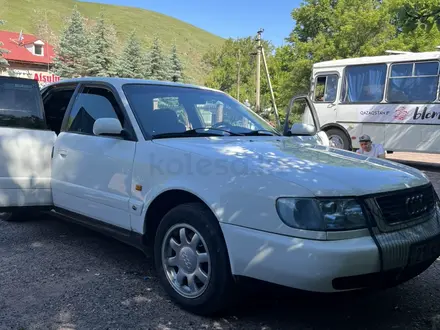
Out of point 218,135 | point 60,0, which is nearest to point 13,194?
point 218,135

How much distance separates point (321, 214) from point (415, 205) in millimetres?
824

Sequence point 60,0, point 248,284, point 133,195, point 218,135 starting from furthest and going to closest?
point 60,0 < point 218,135 < point 133,195 < point 248,284

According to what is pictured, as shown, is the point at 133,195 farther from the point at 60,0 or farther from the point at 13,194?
the point at 60,0

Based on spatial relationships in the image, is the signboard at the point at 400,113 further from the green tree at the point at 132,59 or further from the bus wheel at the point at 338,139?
the green tree at the point at 132,59

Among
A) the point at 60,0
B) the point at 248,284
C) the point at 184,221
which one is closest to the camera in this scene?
the point at 248,284

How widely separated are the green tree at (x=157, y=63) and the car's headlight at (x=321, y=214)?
142ft

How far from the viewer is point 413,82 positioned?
12.1m

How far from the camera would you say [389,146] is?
12.4 metres

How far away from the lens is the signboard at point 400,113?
11.6 meters

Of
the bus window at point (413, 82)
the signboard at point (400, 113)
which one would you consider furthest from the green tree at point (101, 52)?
the bus window at point (413, 82)

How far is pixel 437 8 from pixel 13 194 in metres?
4.28

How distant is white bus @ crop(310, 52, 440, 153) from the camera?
38.4ft

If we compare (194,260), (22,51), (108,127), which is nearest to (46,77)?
(22,51)

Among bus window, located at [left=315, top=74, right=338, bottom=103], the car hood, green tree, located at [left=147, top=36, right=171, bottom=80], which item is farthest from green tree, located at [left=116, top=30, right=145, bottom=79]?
the car hood
